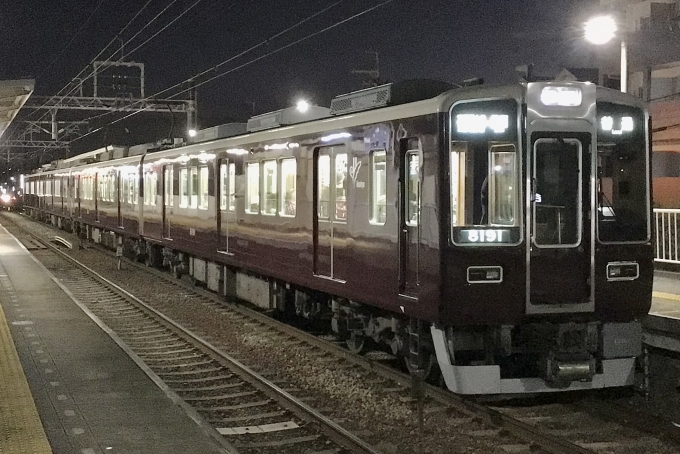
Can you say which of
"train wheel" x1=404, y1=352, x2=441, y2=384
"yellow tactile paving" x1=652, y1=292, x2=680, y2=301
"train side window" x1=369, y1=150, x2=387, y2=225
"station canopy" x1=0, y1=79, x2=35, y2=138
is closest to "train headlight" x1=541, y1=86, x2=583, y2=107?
"train side window" x1=369, y1=150, x2=387, y2=225

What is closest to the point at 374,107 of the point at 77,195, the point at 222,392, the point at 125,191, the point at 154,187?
the point at 222,392

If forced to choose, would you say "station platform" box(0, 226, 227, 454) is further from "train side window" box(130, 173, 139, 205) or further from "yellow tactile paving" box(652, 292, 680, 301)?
"train side window" box(130, 173, 139, 205)

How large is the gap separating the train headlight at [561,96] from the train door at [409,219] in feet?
3.91

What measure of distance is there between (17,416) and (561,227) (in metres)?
4.84

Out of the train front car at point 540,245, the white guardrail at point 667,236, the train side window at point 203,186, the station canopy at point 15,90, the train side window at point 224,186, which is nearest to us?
the train front car at point 540,245

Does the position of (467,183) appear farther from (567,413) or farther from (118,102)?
→ (118,102)

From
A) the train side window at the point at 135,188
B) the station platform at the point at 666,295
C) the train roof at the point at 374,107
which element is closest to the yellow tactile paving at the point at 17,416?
the train roof at the point at 374,107

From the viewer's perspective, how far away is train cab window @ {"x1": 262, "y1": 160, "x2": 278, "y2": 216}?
12.0 meters

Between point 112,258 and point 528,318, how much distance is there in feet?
60.7

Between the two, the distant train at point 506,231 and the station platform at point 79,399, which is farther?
the distant train at point 506,231

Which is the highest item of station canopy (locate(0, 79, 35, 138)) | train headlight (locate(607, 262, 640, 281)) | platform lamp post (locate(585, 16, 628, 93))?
platform lamp post (locate(585, 16, 628, 93))

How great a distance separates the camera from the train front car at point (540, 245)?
24.7 feet

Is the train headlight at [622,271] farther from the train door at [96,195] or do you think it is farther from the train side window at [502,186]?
the train door at [96,195]

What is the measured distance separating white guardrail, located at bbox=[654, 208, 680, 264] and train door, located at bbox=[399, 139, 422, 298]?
6415 mm
